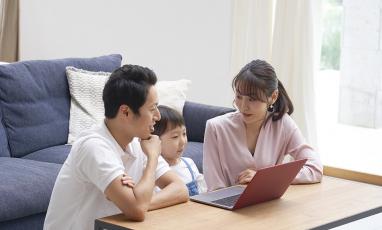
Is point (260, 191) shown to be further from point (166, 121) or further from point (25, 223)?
point (25, 223)

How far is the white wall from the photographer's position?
5.72m

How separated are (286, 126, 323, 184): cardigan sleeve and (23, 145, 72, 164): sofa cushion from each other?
4.74 feet

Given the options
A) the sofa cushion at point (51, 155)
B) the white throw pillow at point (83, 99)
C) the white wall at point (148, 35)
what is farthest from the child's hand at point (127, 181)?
the white wall at point (148, 35)

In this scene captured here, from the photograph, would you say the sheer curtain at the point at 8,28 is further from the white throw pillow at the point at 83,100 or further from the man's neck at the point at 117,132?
the man's neck at the point at 117,132

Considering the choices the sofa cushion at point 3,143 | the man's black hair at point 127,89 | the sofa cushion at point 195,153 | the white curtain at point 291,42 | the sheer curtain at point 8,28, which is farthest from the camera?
the sheer curtain at point 8,28

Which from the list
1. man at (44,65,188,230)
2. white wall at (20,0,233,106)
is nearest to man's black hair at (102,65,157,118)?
man at (44,65,188,230)

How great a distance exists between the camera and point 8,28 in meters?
6.29

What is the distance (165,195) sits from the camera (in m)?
2.54

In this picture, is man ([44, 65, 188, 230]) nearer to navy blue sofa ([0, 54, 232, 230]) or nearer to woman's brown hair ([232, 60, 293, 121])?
woman's brown hair ([232, 60, 293, 121])

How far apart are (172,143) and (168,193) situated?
667mm

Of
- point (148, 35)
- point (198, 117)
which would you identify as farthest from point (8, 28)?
point (198, 117)

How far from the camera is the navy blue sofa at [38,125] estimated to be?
355 cm

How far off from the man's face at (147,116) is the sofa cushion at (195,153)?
1.68 metres

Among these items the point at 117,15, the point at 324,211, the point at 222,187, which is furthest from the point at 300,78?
the point at 324,211
